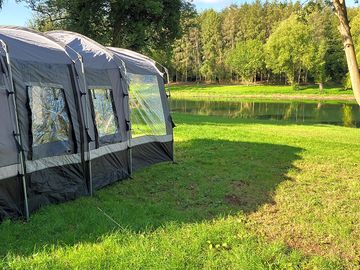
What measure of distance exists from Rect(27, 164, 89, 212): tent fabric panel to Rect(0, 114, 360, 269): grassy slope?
207 mm

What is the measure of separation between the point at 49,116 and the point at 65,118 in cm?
31

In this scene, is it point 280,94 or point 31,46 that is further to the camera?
point 280,94

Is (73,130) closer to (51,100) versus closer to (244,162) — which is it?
(51,100)

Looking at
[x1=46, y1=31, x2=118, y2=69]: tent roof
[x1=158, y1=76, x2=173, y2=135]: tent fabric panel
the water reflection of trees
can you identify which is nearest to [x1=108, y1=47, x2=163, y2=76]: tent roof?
[x1=158, y1=76, x2=173, y2=135]: tent fabric panel

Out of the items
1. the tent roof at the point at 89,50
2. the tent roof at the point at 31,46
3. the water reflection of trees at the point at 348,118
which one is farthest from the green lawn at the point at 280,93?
the tent roof at the point at 31,46

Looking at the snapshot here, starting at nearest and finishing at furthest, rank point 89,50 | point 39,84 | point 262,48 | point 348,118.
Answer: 1. point 39,84
2. point 89,50
3. point 348,118
4. point 262,48

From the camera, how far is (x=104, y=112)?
24.1 ft

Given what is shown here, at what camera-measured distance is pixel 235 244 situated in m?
4.50

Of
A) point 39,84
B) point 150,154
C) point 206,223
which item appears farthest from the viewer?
point 150,154

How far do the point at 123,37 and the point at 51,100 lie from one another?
14815mm

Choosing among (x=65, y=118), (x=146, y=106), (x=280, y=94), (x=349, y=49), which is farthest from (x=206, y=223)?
(x=280, y=94)

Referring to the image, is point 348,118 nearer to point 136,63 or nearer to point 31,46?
point 136,63

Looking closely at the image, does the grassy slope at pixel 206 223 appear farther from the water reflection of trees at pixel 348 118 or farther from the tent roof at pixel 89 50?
the water reflection of trees at pixel 348 118

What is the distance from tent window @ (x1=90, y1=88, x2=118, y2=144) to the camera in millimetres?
7102
